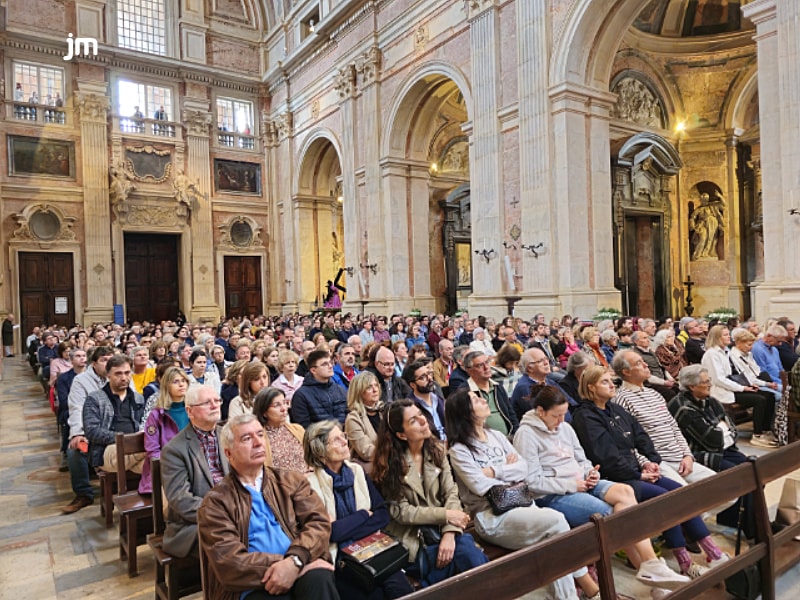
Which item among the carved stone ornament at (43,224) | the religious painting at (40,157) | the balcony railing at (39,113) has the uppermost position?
the balcony railing at (39,113)

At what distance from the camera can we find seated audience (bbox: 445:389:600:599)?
10.0ft

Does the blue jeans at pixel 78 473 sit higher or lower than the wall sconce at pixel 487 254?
lower

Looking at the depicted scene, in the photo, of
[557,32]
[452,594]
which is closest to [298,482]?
[452,594]

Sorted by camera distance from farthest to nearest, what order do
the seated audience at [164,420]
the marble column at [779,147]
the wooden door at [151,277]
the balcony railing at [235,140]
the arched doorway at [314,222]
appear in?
1. the balcony railing at [235,140]
2. the arched doorway at [314,222]
3. the wooden door at [151,277]
4. the marble column at [779,147]
5. the seated audience at [164,420]

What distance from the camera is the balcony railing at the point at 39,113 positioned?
1867 cm

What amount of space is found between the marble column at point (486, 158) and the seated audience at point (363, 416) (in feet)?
31.4

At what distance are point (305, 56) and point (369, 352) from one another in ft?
60.2

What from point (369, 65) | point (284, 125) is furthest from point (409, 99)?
point (284, 125)

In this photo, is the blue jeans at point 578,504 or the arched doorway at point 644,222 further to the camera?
the arched doorway at point 644,222

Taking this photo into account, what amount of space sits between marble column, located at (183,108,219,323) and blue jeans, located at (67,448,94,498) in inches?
688

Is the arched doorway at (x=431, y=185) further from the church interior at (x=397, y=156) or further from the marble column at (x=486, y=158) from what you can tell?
the marble column at (x=486, y=158)

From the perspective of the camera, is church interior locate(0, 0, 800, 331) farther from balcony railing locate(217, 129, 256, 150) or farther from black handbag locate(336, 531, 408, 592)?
black handbag locate(336, 531, 408, 592)

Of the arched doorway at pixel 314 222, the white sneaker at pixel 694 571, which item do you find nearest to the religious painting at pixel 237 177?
the arched doorway at pixel 314 222

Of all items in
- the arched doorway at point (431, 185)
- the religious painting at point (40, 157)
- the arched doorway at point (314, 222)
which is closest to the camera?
the arched doorway at point (431, 185)
